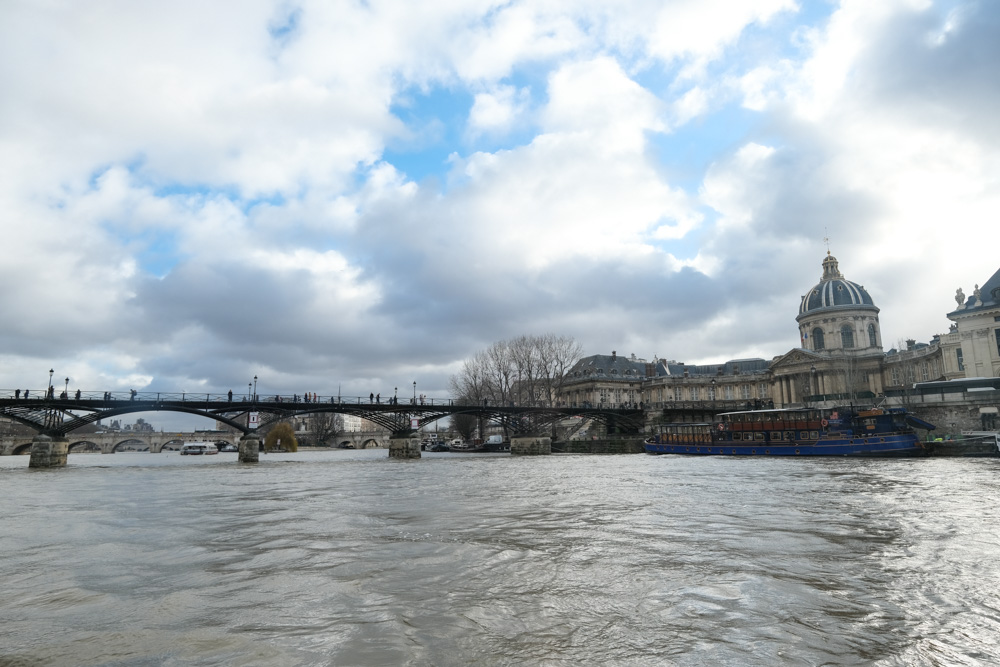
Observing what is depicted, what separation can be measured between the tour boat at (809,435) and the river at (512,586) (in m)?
31.2

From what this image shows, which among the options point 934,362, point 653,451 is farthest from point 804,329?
point 653,451

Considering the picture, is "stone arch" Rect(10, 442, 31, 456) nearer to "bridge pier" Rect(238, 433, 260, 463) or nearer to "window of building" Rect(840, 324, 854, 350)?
"bridge pier" Rect(238, 433, 260, 463)

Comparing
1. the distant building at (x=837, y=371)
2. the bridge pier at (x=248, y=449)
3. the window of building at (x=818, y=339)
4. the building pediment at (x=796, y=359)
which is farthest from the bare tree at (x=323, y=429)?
the window of building at (x=818, y=339)

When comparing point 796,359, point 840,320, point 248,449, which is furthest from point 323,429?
point 840,320

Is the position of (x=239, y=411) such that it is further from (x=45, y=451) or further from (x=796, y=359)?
(x=796, y=359)

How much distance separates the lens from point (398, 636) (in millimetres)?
6156

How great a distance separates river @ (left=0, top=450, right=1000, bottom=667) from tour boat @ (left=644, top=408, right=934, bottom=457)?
31.2 metres

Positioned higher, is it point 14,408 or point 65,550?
point 14,408

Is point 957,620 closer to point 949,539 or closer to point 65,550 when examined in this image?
point 949,539

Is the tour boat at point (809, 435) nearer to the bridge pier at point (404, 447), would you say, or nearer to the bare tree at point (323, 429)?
the bridge pier at point (404, 447)

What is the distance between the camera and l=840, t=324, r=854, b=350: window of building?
313 feet

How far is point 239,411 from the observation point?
182 feet

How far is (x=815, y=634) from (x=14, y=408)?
60274 millimetres

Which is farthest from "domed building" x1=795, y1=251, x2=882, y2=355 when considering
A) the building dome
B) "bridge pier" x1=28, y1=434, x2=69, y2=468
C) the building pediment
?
"bridge pier" x1=28, y1=434, x2=69, y2=468
